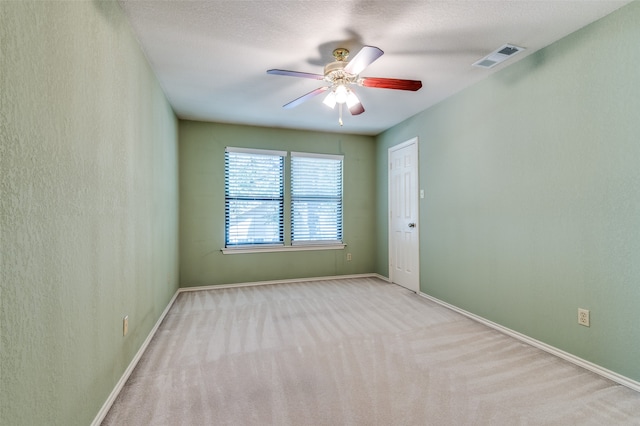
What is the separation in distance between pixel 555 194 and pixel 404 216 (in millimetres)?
2173

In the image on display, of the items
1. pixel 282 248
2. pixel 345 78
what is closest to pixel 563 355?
pixel 345 78

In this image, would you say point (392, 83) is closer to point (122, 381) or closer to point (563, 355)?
point (563, 355)

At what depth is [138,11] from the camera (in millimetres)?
2031

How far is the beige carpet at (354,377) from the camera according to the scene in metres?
1.67

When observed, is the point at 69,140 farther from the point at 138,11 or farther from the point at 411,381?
the point at 411,381

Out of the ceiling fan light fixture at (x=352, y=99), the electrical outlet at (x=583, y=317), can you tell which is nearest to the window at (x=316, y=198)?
the ceiling fan light fixture at (x=352, y=99)

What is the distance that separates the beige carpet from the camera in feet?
5.49

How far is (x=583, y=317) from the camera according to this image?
224 centimetres

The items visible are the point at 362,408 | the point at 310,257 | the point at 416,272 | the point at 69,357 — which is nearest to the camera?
the point at 69,357

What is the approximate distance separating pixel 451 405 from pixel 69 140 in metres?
2.49

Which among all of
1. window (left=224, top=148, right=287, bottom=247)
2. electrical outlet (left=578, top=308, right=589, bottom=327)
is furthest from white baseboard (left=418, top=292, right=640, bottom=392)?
window (left=224, top=148, right=287, bottom=247)

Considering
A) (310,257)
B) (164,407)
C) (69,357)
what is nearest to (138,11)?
(69,357)

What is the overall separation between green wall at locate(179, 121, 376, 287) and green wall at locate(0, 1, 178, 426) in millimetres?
2080

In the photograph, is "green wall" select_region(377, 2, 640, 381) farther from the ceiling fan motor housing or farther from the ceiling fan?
the ceiling fan motor housing
